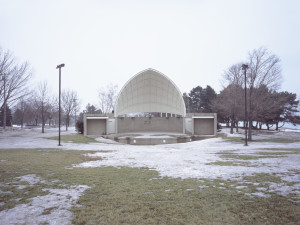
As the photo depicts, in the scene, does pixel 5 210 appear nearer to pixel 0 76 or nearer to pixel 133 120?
pixel 0 76

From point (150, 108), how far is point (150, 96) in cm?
264

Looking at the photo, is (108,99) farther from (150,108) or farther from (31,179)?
(31,179)

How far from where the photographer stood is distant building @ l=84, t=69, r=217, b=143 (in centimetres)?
4081

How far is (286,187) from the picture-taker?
593 centimetres

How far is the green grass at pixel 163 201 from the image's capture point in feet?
13.3

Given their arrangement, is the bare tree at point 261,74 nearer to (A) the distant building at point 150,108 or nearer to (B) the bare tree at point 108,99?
(A) the distant building at point 150,108

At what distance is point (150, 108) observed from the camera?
4391 centimetres

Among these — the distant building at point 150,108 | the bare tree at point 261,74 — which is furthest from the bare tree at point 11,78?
the bare tree at point 261,74

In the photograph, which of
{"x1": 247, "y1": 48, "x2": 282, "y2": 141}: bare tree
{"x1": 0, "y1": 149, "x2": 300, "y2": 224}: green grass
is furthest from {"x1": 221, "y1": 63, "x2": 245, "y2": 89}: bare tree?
{"x1": 0, "y1": 149, "x2": 300, "y2": 224}: green grass

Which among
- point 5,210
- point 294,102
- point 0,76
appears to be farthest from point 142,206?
point 294,102

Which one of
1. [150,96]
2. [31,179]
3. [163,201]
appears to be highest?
[150,96]

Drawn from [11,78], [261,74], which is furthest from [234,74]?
[11,78]

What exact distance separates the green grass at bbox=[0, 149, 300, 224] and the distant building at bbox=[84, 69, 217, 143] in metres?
32.9

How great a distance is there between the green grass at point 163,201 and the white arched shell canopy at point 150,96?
1343 inches
